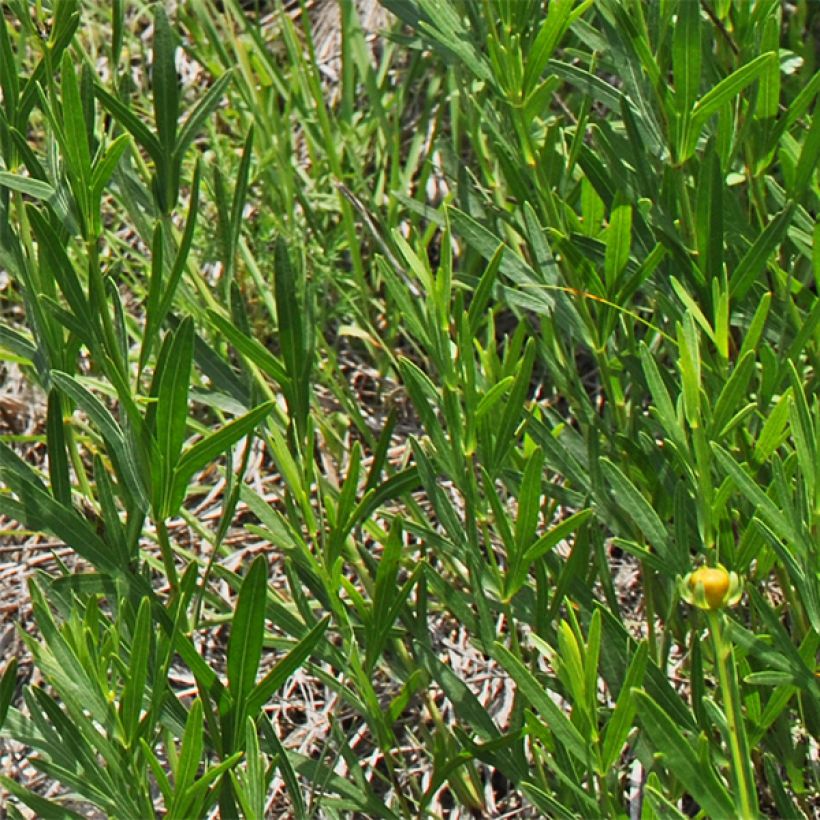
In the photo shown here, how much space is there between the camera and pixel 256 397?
1.40 m

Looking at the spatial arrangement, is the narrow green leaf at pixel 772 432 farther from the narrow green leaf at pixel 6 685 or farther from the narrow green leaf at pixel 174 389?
the narrow green leaf at pixel 6 685

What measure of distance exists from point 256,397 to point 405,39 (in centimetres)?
57

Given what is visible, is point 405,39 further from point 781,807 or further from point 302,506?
point 781,807

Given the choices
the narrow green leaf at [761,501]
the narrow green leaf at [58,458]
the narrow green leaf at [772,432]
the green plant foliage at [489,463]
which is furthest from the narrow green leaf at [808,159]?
the narrow green leaf at [58,458]

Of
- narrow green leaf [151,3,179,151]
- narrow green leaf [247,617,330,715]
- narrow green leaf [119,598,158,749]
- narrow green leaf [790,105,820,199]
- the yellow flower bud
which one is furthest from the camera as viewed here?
narrow green leaf [790,105,820,199]

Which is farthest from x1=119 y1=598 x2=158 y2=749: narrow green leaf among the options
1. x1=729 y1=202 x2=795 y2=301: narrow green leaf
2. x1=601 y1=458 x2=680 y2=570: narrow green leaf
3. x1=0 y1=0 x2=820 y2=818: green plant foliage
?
x1=729 y1=202 x2=795 y2=301: narrow green leaf

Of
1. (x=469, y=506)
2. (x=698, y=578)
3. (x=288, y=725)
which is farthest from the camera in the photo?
(x=288, y=725)

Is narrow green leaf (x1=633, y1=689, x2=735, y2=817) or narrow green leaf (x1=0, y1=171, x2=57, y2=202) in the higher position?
narrow green leaf (x1=0, y1=171, x2=57, y2=202)

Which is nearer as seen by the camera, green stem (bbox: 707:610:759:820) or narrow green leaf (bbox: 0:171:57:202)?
green stem (bbox: 707:610:759:820)

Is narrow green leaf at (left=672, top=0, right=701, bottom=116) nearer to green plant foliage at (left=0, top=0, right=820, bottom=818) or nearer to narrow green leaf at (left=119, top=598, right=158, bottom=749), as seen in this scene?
green plant foliage at (left=0, top=0, right=820, bottom=818)

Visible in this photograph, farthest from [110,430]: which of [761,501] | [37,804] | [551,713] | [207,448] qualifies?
[761,501]

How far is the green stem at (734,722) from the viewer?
0.93 meters

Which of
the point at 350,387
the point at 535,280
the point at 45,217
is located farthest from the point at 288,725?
the point at 45,217

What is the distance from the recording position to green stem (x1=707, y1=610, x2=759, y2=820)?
0.93 m
